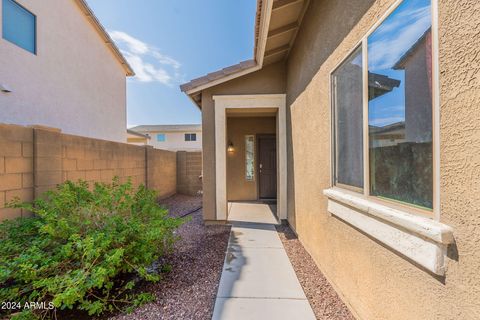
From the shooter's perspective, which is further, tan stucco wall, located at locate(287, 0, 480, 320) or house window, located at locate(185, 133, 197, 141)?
house window, located at locate(185, 133, 197, 141)

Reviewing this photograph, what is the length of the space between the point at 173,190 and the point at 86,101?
5235 mm

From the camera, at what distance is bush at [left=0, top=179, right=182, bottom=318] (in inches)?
87.0

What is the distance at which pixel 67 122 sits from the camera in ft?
28.9

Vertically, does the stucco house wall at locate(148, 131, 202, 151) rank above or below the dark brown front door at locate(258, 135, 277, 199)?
above

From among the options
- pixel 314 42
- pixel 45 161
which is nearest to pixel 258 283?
pixel 45 161

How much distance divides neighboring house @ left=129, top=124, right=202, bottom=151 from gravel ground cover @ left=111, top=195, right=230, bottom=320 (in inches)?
986

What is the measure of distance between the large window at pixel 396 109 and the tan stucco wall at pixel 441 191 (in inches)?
6.9

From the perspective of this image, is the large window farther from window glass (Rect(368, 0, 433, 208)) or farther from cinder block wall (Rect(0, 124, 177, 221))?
cinder block wall (Rect(0, 124, 177, 221))

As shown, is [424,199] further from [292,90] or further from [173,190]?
[173,190]

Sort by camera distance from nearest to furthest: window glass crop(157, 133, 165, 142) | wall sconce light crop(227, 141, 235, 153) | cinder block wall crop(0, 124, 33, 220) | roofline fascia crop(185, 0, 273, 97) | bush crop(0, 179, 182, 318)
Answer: bush crop(0, 179, 182, 318) → cinder block wall crop(0, 124, 33, 220) → roofline fascia crop(185, 0, 273, 97) → wall sconce light crop(227, 141, 235, 153) → window glass crop(157, 133, 165, 142)

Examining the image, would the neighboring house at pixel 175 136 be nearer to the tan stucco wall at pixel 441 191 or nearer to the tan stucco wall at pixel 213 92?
the tan stucco wall at pixel 213 92

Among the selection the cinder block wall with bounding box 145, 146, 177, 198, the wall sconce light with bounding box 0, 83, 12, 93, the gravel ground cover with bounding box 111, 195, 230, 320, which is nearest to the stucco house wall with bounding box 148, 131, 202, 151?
the cinder block wall with bounding box 145, 146, 177, 198

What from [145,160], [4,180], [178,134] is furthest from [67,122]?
[178,134]

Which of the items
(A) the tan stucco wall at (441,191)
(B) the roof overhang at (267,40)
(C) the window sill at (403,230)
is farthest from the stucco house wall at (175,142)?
(C) the window sill at (403,230)
